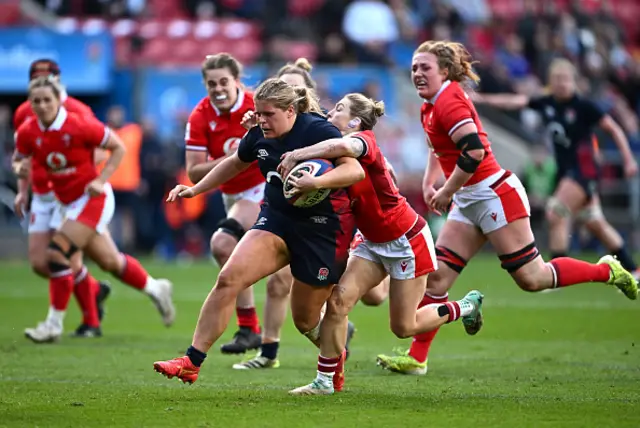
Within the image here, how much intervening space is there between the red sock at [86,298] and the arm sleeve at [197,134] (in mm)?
2361

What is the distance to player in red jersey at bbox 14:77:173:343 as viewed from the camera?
1092 cm

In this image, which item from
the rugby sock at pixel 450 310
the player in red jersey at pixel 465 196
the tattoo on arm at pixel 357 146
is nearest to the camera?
the tattoo on arm at pixel 357 146

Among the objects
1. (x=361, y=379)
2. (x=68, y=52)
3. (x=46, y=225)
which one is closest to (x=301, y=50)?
(x=68, y=52)

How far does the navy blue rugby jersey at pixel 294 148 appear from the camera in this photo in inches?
288

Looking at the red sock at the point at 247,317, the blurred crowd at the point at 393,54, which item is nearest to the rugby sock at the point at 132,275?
the red sock at the point at 247,317

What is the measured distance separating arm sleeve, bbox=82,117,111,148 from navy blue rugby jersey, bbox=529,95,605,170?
5.46m

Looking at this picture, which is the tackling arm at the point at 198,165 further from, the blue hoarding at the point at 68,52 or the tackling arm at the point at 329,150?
the blue hoarding at the point at 68,52

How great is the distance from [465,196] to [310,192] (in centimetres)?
220

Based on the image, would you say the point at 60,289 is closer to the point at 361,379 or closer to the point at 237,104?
the point at 237,104

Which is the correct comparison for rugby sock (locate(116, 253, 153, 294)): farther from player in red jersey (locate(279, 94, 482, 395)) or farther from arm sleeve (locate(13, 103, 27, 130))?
player in red jersey (locate(279, 94, 482, 395))

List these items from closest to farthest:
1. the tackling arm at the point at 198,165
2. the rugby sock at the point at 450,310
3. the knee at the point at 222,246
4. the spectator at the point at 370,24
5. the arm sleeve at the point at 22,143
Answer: the rugby sock at the point at 450,310, the tackling arm at the point at 198,165, the knee at the point at 222,246, the arm sleeve at the point at 22,143, the spectator at the point at 370,24

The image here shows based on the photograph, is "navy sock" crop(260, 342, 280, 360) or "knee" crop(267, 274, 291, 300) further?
"knee" crop(267, 274, 291, 300)

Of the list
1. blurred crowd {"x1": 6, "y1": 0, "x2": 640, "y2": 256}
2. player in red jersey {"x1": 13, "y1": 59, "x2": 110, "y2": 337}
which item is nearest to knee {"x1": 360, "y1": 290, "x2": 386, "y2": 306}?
→ player in red jersey {"x1": 13, "y1": 59, "x2": 110, "y2": 337}

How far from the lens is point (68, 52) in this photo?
2147cm
